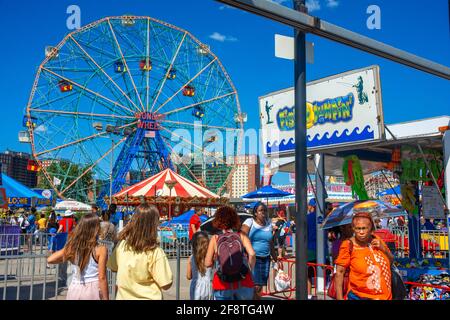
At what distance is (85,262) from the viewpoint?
374 centimetres

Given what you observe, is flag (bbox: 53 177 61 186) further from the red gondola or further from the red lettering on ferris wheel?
the red gondola

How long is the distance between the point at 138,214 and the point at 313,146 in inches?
179

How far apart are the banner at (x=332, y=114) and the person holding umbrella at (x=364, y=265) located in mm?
3167

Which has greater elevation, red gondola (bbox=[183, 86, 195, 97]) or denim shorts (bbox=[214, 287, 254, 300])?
red gondola (bbox=[183, 86, 195, 97])

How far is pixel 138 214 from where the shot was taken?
12.0ft

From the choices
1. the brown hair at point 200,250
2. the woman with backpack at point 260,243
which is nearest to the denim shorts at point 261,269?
the woman with backpack at point 260,243

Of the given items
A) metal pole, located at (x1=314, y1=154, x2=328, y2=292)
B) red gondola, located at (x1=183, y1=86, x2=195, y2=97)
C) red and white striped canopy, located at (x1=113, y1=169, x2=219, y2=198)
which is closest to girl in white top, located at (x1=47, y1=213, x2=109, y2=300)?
metal pole, located at (x1=314, y1=154, x2=328, y2=292)

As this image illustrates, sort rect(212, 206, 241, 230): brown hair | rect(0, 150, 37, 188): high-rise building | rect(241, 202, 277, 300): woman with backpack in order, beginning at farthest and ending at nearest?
rect(0, 150, 37, 188): high-rise building < rect(241, 202, 277, 300): woman with backpack < rect(212, 206, 241, 230): brown hair

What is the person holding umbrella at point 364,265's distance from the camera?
362 cm

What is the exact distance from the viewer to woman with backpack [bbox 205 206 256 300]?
13.7 ft

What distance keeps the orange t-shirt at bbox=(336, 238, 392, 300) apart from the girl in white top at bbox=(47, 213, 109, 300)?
1950mm

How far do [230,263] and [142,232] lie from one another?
0.97 m

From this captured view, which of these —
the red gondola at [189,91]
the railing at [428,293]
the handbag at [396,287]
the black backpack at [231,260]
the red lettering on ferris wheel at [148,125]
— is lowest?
the railing at [428,293]

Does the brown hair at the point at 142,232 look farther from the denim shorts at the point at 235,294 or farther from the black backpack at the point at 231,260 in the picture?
the denim shorts at the point at 235,294
